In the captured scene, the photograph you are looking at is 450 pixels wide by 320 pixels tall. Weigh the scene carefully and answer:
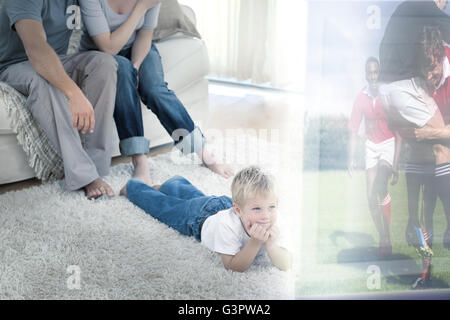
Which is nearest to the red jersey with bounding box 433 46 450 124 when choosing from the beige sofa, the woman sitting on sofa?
the woman sitting on sofa

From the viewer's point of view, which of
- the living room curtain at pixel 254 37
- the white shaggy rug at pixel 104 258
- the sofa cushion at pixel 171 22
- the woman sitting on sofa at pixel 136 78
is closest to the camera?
the white shaggy rug at pixel 104 258

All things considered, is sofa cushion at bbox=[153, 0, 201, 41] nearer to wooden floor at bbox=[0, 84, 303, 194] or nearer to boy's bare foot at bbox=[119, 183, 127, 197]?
wooden floor at bbox=[0, 84, 303, 194]

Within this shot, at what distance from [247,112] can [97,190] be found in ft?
3.89

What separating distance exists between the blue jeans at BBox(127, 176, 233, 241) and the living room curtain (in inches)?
64.0

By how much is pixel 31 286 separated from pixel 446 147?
80cm

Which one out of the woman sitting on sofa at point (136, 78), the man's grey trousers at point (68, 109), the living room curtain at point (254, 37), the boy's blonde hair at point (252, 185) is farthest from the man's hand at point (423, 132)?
the living room curtain at point (254, 37)

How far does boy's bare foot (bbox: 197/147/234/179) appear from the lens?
1500mm

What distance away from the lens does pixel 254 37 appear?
2.86 m

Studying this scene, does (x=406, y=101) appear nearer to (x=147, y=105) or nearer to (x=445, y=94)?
(x=445, y=94)

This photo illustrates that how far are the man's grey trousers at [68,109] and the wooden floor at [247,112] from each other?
0.21 metres

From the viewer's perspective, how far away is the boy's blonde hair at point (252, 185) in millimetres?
913

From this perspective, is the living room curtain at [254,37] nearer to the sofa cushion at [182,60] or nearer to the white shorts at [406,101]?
the sofa cushion at [182,60]

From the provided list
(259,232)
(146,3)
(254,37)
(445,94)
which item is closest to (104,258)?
(259,232)

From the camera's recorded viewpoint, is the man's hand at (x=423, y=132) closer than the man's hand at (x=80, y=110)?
Yes
